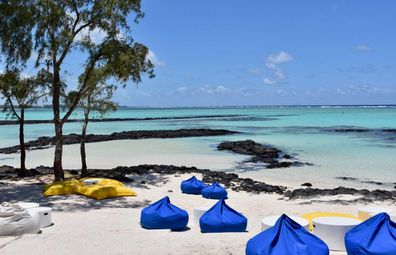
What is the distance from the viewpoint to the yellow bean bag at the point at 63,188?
17.7 metres

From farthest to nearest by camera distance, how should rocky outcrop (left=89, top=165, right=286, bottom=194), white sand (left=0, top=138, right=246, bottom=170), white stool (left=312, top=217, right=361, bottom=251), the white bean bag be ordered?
white sand (left=0, top=138, right=246, bottom=170)
rocky outcrop (left=89, top=165, right=286, bottom=194)
the white bean bag
white stool (left=312, top=217, right=361, bottom=251)

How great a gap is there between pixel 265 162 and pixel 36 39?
19.8 metres

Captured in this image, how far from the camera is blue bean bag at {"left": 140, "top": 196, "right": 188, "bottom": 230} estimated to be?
42.2 feet

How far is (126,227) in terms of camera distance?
13086 millimetres

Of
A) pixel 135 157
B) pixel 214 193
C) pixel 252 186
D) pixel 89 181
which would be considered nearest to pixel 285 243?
pixel 214 193

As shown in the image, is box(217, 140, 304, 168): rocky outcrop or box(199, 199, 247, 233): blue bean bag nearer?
box(199, 199, 247, 233): blue bean bag

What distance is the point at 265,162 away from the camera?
109ft

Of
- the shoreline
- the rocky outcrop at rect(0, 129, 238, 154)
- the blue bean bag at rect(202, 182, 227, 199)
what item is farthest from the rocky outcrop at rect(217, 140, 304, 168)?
the rocky outcrop at rect(0, 129, 238, 154)

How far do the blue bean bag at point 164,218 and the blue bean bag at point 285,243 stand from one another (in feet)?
14.1

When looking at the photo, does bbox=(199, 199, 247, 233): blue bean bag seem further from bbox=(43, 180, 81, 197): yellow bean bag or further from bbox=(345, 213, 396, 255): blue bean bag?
bbox=(43, 180, 81, 197): yellow bean bag

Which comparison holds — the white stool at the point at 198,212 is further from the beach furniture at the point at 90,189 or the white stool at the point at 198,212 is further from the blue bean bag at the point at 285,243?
the beach furniture at the point at 90,189

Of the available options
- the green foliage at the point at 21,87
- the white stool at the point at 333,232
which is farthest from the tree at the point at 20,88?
the white stool at the point at 333,232

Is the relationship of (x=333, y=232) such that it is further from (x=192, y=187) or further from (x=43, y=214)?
(x=192, y=187)

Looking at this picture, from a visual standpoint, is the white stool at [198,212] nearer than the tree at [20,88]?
Yes
